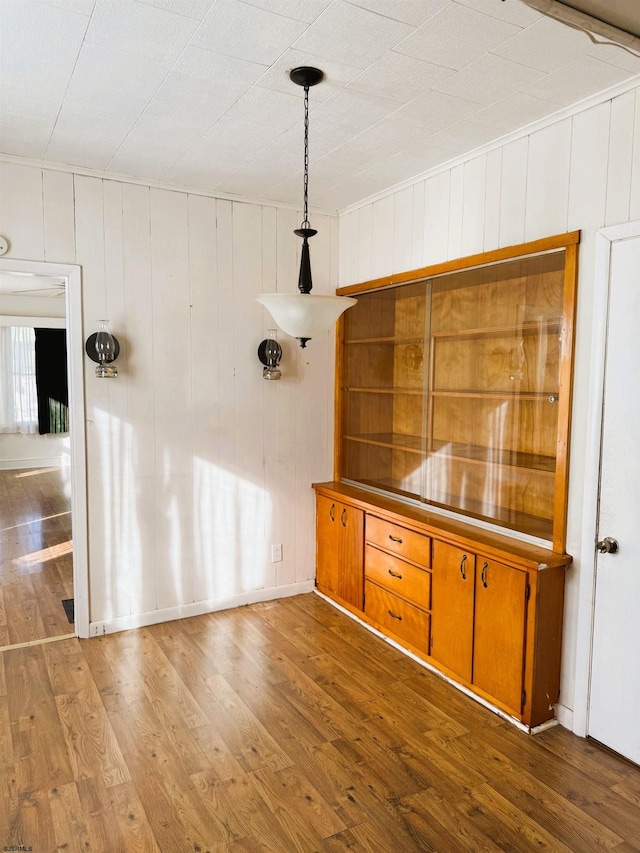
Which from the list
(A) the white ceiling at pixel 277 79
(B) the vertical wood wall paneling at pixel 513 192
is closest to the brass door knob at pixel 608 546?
(B) the vertical wood wall paneling at pixel 513 192

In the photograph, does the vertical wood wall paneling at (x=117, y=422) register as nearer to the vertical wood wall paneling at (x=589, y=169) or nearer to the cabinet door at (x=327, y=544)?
the cabinet door at (x=327, y=544)

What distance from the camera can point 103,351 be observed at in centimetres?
340

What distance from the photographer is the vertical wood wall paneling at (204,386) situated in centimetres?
373

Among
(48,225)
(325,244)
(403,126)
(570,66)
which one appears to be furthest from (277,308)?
(325,244)

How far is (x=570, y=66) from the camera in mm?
2213

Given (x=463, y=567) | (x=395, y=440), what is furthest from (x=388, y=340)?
(x=463, y=567)

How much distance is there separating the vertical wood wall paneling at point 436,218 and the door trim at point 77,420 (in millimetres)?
1945

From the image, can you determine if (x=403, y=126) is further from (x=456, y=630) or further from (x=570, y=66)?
(x=456, y=630)

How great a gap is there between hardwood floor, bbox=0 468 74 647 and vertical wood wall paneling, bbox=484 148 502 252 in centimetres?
322

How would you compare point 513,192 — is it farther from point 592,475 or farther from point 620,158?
point 592,475

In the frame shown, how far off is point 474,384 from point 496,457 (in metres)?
0.40

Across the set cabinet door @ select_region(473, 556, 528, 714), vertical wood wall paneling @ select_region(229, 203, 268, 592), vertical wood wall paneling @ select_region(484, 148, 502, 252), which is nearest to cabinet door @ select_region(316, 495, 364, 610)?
vertical wood wall paneling @ select_region(229, 203, 268, 592)

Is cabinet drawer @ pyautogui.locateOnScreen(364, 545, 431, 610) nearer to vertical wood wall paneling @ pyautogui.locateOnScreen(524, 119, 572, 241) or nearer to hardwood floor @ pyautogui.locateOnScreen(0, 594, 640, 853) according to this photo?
hardwood floor @ pyautogui.locateOnScreen(0, 594, 640, 853)

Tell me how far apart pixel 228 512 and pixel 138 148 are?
7.05 feet
